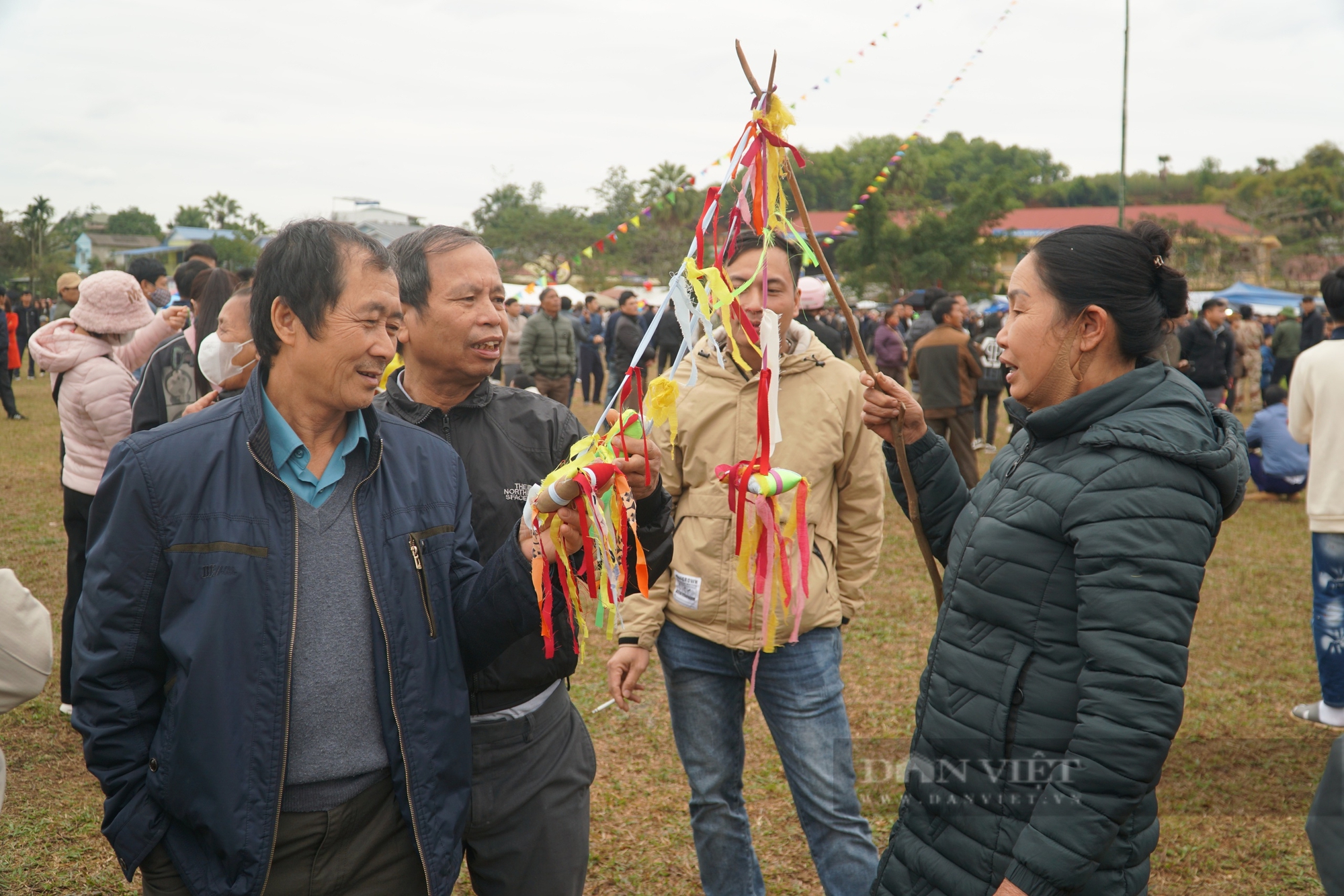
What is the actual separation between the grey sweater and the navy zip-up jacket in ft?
0.11

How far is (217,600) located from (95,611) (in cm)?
21

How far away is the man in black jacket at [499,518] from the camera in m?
2.04

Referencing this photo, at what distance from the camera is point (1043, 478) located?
165 centimetres

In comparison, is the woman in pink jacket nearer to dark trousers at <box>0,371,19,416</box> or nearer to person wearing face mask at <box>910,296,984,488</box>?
person wearing face mask at <box>910,296,984,488</box>

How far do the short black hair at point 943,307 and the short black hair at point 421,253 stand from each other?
6.85m

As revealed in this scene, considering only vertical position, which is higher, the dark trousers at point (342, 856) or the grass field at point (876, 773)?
the dark trousers at point (342, 856)

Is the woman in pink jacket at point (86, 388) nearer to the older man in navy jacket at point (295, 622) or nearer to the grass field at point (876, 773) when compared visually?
the grass field at point (876, 773)

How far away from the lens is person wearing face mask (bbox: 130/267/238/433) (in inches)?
149

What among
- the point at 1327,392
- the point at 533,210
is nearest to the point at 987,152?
the point at 533,210

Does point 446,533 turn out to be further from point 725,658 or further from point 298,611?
point 725,658

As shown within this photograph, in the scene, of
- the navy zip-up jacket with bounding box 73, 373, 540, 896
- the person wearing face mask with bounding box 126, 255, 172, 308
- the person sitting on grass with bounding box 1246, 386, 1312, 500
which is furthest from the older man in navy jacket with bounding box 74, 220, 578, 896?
the person sitting on grass with bounding box 1246, 386, 1312, 500

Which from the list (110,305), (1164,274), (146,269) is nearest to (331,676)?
(1164,274)

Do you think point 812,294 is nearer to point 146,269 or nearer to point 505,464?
point 146,269

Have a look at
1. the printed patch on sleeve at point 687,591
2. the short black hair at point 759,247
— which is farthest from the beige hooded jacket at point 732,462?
the short black hair at point 759,247
